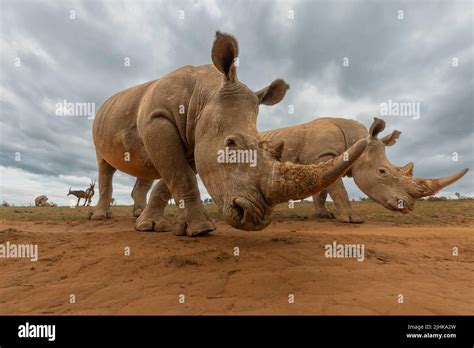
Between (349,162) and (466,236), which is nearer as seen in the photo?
(349,162)

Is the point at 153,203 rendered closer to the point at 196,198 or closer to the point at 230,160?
the point at 196,198

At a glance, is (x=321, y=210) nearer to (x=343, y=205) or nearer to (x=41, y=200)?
(x=343, y=205)

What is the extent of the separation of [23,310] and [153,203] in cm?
290

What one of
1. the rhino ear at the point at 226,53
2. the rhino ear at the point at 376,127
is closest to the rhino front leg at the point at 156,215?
the rhino ear at the point at 226,53

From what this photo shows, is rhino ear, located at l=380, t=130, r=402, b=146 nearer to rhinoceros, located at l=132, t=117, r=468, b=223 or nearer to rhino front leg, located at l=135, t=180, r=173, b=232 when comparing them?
rhinoceros, located at l=132, t=117, r=468, b=223

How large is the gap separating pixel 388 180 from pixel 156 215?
4.87 metres

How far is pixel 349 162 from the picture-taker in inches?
89.3

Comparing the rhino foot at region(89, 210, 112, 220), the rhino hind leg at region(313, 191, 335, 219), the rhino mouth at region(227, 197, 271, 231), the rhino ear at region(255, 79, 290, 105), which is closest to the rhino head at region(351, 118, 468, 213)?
the rhino hind leg at region(313, 191, 335, 219)

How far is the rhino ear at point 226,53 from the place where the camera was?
3.38 m

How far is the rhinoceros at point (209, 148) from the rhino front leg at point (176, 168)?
0.04 ft

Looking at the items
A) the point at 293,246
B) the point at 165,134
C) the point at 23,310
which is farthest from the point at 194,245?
the point at 23,310

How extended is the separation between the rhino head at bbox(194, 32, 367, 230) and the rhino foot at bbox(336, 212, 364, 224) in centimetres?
460

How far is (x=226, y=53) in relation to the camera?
11.4 feet

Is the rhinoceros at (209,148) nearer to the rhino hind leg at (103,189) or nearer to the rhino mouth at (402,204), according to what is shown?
the rhino hind leg at (103,189)
